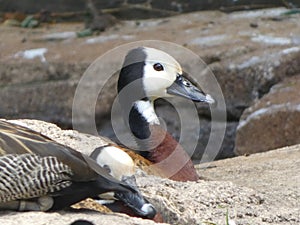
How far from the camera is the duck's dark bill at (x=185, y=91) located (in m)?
7.92

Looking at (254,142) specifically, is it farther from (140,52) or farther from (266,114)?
(140,52)

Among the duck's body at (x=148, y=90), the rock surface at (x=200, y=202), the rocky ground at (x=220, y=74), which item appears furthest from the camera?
A: the rocky ground at (x=220, y=74)

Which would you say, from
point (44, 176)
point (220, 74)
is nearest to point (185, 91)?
point (220, 74)

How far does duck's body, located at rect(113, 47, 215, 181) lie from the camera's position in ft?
25.0

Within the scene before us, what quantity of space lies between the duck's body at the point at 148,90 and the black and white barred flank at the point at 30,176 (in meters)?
2.50

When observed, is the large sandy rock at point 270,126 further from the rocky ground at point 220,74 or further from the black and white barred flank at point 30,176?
the black and white barred flank at point 30,176

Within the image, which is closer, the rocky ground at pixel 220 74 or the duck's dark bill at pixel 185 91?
the duck's dark bill at pixel 185 91

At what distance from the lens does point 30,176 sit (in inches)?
193

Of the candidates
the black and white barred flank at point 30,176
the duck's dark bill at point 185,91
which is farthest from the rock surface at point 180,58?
the black and white barred flank at point 30,176

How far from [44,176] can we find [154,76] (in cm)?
298

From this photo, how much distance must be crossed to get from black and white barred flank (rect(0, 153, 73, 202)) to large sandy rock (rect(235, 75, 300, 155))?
4.74 metres

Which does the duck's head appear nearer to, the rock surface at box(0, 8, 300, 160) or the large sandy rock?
the large sandy rock

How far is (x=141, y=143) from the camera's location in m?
7.59

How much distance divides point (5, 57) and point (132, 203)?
6420mm
